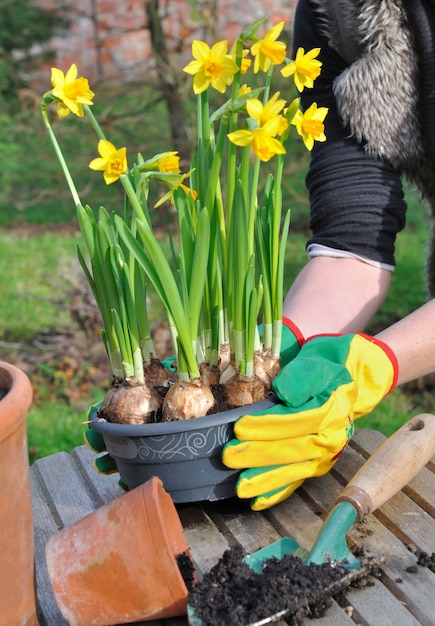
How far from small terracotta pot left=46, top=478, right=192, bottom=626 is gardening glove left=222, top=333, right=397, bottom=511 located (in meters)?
0.22

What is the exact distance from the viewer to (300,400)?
132 cm

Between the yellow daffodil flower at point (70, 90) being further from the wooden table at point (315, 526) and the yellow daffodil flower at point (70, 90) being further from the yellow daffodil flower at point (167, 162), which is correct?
the wooden table at point (315, 526)

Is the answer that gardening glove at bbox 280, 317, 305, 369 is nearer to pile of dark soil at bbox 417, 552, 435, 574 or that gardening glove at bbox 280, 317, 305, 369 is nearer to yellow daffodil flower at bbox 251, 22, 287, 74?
pile of dark soil at bbox 417, 552, 435, 574

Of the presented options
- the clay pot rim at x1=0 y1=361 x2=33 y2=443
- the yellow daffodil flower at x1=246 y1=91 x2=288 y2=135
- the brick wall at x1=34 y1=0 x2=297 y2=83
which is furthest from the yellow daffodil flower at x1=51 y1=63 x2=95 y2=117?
the brick wall at x1=34 y1=0 x2=297 y2=83

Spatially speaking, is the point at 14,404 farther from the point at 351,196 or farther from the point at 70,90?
the point at 351,196

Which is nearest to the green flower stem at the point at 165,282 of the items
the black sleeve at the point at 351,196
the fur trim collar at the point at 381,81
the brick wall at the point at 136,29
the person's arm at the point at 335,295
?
the person's arm at the point at 335,295

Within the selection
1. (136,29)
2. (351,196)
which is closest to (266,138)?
(351,196)

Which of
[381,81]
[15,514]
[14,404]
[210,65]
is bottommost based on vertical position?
[15,514]

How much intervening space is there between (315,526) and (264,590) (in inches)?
10.2

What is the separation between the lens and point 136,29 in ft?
17.0

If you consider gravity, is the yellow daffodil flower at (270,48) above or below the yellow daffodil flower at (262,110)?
above

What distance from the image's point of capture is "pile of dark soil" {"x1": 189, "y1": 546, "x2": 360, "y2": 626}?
105 cm

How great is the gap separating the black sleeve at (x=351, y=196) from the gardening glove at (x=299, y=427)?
51cm

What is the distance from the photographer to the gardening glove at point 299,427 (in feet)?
4.20
